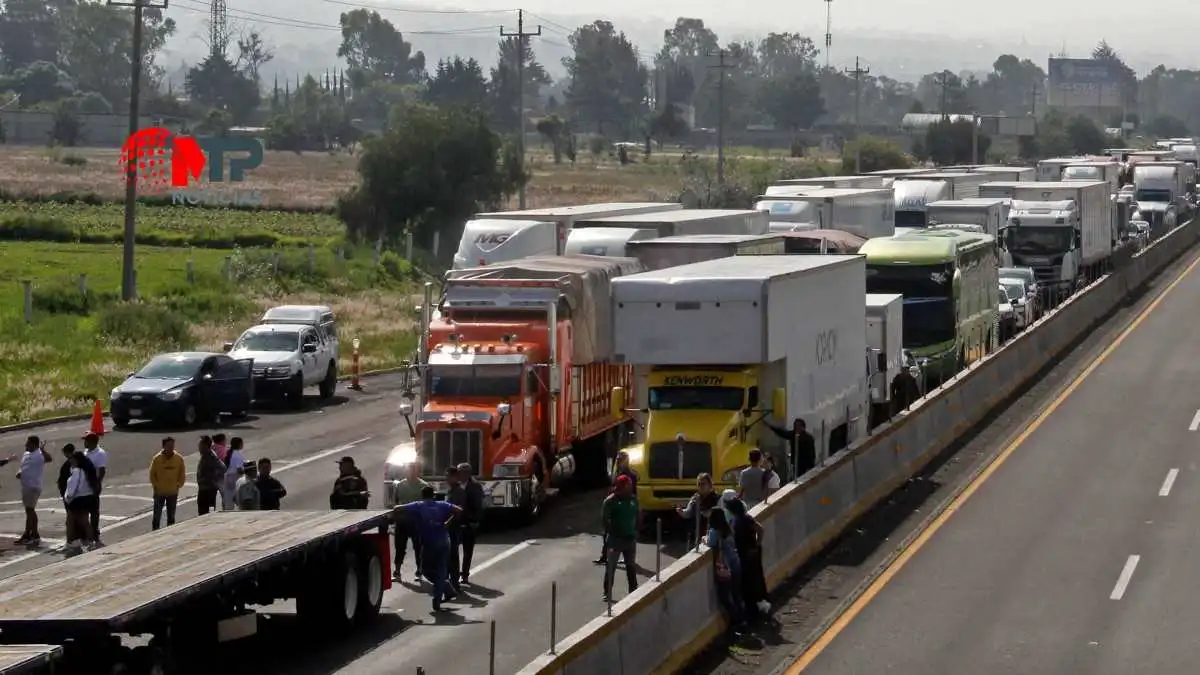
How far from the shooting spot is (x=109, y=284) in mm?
62062

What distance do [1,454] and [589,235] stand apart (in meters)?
11.6

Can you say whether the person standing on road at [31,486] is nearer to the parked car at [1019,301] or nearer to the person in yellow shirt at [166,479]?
the person in yellow shirt at [166,479]

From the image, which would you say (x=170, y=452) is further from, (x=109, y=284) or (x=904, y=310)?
(x=109, y=284)

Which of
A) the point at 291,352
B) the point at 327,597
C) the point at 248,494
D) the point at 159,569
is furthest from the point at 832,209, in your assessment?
the point at 159,569

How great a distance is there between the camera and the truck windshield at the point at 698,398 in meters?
26.2

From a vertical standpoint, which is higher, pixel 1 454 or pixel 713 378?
pixel 713 378

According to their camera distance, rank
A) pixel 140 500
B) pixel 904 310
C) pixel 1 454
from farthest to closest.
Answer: pixel 904 310, pixel 1 454, pixel 140 500

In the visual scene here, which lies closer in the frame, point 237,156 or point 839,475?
point 839,475

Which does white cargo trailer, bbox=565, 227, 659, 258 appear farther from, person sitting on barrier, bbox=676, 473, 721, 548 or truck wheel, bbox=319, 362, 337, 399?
person sitting on barrier, bbox=676, 473, 721, 548

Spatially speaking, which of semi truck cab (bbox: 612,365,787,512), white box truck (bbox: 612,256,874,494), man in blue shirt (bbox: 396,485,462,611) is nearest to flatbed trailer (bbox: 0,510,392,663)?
A: man in blue shirt (bbox: 396,485,462,611)

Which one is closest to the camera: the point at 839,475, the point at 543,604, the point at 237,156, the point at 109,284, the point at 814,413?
the point at 543,604

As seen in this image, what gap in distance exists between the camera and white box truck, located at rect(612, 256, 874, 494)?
25.7 meters

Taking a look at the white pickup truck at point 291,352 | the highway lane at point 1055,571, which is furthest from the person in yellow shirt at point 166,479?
the white pickup truck at point 291,352

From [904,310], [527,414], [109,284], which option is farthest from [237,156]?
[527,414]
